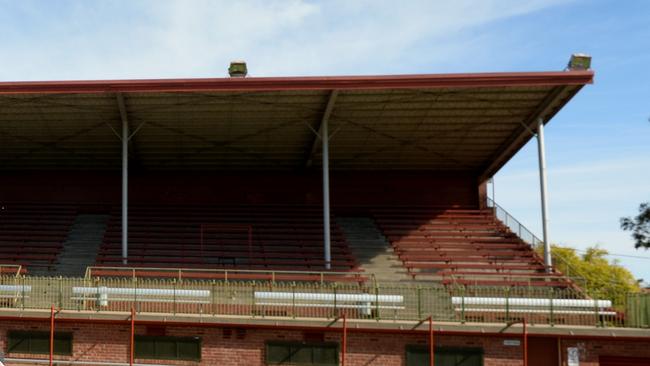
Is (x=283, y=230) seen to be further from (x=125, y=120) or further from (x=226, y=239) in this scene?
(x=125, y=120)

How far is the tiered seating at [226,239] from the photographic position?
78.3 ft

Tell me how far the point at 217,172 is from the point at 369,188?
25.2ft

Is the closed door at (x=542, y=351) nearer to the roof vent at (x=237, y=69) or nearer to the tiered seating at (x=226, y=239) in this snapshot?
the tiered seating at (x=226, y=239)

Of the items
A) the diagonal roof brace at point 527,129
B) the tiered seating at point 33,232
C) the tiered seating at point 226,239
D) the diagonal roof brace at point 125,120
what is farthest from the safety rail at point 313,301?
the tiered seating at point 33,232

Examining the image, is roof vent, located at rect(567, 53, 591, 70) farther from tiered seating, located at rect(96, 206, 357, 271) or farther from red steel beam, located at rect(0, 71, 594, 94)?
tiered seating, located at rect(96, 206, 357, 271)

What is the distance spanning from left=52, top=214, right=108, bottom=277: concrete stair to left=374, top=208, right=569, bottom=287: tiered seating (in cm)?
1297

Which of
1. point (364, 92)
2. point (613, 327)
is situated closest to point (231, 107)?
point (364, 92)

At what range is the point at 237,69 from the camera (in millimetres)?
20953

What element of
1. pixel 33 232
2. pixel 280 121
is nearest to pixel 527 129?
pixel 280 121

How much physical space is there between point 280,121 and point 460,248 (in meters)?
9.48

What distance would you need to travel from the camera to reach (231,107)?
22.0 m

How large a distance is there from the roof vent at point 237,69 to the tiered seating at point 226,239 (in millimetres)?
7717

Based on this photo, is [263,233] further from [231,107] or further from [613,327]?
[613,327]

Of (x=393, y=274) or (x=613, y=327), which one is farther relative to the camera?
(x=393, y=274)
